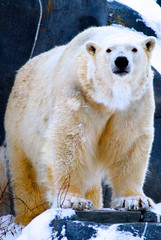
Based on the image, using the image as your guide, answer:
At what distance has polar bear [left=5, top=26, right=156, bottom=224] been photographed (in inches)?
149

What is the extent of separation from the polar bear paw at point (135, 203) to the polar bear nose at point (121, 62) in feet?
3.89

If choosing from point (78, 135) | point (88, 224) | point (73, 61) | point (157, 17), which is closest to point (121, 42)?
point (73, 61)

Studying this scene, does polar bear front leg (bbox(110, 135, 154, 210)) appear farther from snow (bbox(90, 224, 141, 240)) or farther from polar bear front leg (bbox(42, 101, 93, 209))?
snow (bbox(90, 224, 141, 240))

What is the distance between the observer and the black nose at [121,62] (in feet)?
11.9

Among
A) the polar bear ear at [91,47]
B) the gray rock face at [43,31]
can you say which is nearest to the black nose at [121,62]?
the polar bear ear at [91,47]

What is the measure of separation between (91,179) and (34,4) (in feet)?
9.63

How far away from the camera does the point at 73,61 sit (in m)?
4.22

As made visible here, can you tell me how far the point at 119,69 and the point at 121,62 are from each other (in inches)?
2.4

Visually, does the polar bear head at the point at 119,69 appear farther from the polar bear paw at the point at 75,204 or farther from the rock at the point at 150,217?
the rock at the point at 150,217

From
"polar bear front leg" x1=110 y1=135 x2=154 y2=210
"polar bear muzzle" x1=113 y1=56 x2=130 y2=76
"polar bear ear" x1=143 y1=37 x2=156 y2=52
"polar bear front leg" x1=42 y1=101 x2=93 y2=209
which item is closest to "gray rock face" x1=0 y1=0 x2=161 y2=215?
"polar bear front leg" x1=110 y1=135 x2=154 y2=210

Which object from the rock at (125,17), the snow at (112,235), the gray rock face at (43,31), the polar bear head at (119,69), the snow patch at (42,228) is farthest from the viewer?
the rock at (125,17)

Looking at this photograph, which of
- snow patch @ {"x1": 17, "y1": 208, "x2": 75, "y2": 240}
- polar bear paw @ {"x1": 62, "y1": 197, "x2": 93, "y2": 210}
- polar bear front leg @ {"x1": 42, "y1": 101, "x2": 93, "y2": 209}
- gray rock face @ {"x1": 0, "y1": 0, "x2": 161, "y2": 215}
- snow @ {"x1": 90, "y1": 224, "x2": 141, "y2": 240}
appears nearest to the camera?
snow @ {"x1": 90, "y1": 224, "x2": 141, "y2": 240}

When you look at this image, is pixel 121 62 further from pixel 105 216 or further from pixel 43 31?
pixel 43 31

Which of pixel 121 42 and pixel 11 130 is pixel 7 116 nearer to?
pixel 11 130
